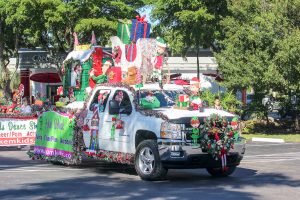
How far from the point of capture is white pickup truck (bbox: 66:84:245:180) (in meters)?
11.0

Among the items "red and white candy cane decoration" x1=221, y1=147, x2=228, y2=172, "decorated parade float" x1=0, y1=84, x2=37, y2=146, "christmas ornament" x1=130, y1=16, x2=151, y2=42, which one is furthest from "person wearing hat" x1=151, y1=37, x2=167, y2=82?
"decorated parade float" x1=0, y1=84, x2=37, y2=146

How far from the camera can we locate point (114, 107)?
→ 1195 cm

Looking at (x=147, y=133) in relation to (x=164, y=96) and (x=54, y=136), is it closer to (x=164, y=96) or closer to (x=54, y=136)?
(x=164, y=96)

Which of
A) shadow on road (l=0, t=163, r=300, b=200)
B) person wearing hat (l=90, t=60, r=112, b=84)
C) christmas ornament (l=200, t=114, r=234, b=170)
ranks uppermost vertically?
person wearing hat (l=90, t=60, r=112, b=84)

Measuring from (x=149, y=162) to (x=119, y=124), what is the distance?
1.17 m

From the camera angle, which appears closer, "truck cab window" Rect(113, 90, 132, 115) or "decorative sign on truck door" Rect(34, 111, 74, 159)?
"truck cab window" Rect(113, 90, 132, 115)

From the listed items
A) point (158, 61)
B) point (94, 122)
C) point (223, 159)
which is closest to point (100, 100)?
point (94, 122)

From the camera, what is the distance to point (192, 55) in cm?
4588

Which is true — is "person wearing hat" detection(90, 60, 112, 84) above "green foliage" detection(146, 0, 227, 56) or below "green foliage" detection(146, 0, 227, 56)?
below

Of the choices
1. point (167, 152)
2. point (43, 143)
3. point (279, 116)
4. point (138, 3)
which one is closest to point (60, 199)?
point (167, 152)

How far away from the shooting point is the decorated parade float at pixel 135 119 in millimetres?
11125

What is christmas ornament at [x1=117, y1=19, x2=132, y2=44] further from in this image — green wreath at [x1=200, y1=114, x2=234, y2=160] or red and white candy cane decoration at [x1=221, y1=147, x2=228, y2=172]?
red and white candy cane decoration at [x1=221, y1=147, x2=228, y2=172]

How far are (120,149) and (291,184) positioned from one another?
3468mm

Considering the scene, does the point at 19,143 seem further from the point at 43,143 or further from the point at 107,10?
the point at 107,10
